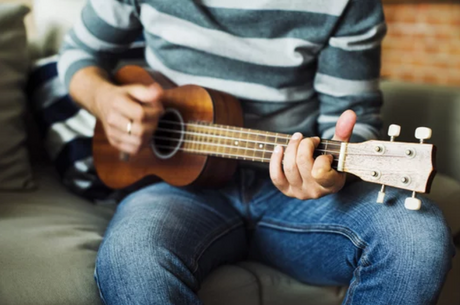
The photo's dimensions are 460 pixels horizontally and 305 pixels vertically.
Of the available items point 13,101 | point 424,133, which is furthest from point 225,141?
point 13,101

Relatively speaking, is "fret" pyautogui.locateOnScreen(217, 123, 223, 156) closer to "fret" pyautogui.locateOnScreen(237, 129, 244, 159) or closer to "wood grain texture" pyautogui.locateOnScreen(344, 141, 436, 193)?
"fret" pyautogui.locateOnScreen(237, 129, 244, 159)

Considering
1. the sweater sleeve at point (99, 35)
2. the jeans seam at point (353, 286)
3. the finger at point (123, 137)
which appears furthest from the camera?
the sweater sleeve at point (99, 35)

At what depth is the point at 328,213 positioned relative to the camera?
3.13 feet

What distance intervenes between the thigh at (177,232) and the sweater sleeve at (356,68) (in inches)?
10.3

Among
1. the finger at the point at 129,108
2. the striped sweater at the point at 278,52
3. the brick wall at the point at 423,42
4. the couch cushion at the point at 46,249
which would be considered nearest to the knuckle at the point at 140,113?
the finger at the point at 129,108

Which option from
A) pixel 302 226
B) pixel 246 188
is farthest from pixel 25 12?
pixel 302 226

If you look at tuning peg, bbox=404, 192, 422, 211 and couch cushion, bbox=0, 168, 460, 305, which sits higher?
tuning peg, bbox=404, 192, 422, 211

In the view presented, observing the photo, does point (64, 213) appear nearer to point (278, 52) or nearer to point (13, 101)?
point (13, 101)

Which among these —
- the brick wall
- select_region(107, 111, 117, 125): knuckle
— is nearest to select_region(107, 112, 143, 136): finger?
select_region(107, 111, 117, 125): knuckle

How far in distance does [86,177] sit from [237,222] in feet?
1.29

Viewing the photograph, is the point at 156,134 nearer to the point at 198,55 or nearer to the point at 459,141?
the point at 198,55

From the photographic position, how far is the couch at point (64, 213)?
0.89 meters

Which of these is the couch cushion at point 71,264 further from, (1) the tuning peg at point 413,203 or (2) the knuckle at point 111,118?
(1) the tuning peg at point 413,203

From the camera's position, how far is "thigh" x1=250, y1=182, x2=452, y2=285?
2.64 feet
